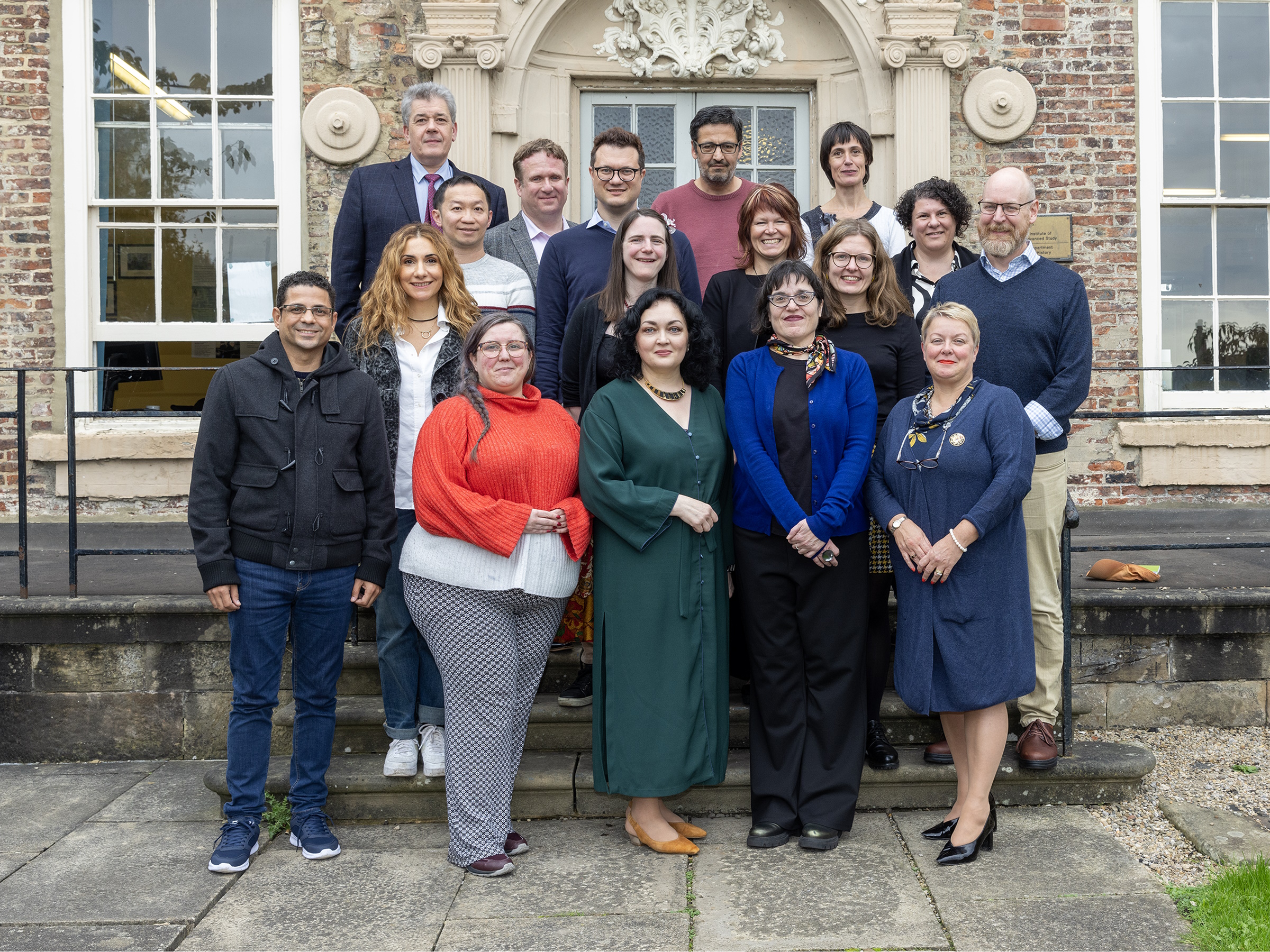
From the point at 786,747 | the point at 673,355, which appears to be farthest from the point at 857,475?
the point at 786,747

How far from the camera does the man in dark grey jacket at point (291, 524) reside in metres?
3.30

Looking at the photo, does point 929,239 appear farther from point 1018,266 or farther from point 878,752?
point 878,752

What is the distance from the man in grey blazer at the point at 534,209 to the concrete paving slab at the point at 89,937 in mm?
2440

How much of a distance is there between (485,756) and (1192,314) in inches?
229

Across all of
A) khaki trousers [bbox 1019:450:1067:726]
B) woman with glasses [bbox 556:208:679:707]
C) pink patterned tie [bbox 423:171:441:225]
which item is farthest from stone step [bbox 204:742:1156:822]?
pink patterned tie [bbox 423:171:441:225]

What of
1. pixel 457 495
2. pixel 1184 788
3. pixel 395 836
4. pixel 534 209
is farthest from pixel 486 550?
pixel 1184 788

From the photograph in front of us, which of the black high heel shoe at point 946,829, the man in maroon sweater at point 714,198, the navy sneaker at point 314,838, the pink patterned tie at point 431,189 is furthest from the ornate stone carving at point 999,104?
the navy sneaker at point 314,838

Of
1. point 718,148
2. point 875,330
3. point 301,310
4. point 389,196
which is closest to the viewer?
point 301,310

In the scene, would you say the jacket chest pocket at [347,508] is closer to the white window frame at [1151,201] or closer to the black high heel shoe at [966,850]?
the black high heel shoe at [966,850]

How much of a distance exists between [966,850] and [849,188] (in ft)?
8.20

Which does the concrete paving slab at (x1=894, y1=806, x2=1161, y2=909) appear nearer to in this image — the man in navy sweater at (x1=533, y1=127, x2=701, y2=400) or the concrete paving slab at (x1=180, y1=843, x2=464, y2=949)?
the concrete paving slab at (x1=180, y1=843, x2=464, y2=949)

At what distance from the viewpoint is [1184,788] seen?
3.96 metres

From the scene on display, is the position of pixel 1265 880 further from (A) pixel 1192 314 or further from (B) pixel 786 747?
(A) pixel 1192 314

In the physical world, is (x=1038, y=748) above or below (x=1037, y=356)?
below
